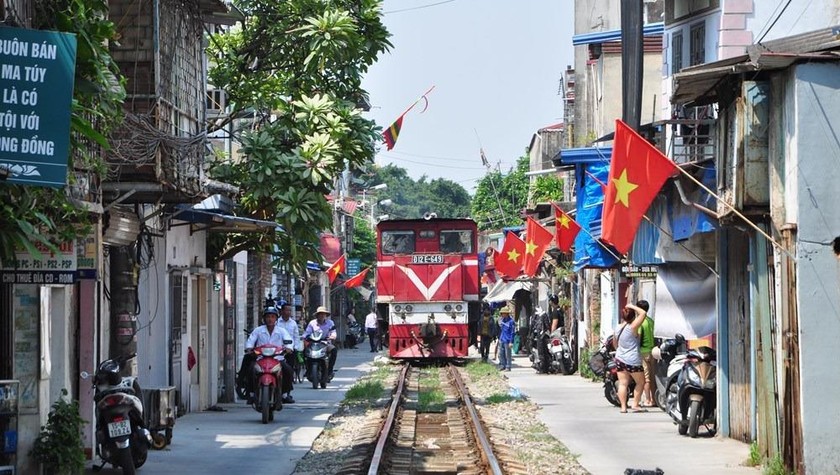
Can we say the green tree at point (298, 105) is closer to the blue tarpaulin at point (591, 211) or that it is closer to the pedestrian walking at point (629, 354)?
the pedestrian walking at point (629, 354)

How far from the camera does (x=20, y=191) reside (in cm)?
980

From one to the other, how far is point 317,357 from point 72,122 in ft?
57.8

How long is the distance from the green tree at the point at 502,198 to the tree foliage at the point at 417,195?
2959cm

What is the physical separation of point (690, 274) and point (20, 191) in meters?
11.0

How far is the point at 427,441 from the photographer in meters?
17.9

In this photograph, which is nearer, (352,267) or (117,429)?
(117,429)

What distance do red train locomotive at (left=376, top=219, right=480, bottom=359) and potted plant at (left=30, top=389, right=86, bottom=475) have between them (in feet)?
70.7

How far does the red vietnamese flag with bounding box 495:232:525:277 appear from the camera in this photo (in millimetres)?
33031

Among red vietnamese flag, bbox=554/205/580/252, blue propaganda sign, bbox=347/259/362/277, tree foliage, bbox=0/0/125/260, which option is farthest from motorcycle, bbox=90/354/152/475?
blue propaganda sign, bbox=347/259/362/277

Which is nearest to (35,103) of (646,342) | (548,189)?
(646,342)

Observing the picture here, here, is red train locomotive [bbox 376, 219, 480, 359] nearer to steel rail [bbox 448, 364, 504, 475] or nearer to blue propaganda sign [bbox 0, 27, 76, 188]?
steel rail [bbox 448, 364, 504, 475]

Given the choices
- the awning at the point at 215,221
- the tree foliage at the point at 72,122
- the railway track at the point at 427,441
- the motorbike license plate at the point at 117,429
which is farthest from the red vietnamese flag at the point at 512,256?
the tree foliage at the point at 72,122

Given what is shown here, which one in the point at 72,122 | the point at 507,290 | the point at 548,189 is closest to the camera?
the point at 72,122

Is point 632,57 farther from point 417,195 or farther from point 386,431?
point 417,195
